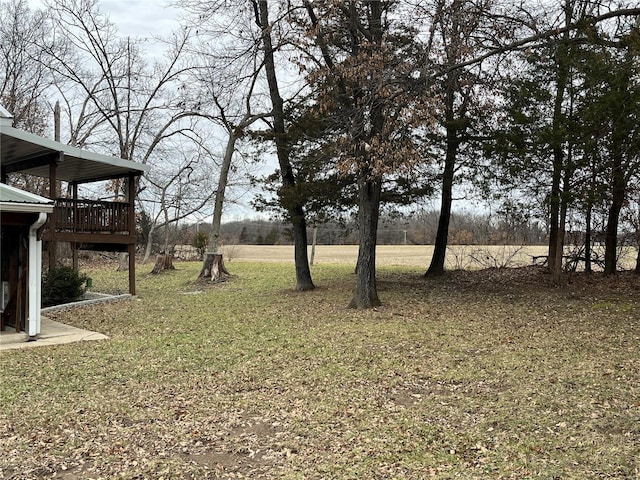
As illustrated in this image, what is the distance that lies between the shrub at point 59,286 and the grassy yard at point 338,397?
5.46 feet

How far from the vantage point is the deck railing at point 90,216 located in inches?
488

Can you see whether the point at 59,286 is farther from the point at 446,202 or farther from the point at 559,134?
the point at 559,134

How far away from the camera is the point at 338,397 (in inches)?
211

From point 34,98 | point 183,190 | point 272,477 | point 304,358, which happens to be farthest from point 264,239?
point 272,477

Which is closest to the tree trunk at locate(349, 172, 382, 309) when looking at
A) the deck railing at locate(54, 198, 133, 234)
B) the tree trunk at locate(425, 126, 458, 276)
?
the tree trunk at locate(425, 126, 458, 276)

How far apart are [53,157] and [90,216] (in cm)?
167

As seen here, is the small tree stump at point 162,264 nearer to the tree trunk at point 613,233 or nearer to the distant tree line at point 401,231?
the distant tree line at point 401,231

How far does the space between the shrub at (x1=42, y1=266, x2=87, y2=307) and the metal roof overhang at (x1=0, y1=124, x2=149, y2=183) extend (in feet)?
7.93

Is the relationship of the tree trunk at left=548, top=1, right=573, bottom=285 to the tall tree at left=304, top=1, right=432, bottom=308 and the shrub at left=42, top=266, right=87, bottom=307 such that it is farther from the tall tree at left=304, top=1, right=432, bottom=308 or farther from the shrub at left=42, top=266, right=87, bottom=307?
the shrub at left=42, top=266, right=87, bottom=307

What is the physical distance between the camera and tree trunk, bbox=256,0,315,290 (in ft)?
41.5

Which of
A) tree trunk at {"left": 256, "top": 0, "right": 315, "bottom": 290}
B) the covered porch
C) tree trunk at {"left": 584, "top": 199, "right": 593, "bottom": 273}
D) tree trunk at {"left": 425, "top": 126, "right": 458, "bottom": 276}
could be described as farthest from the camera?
tree trunk at {"left": 584, "top": 199, "right": 593, "bottom": 273}

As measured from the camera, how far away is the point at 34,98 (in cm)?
2272

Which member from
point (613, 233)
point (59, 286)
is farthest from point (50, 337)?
point (613, 233)

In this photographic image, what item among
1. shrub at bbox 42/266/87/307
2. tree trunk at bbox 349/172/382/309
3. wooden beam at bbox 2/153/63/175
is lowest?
shrub at bbox 42/266/87/307
